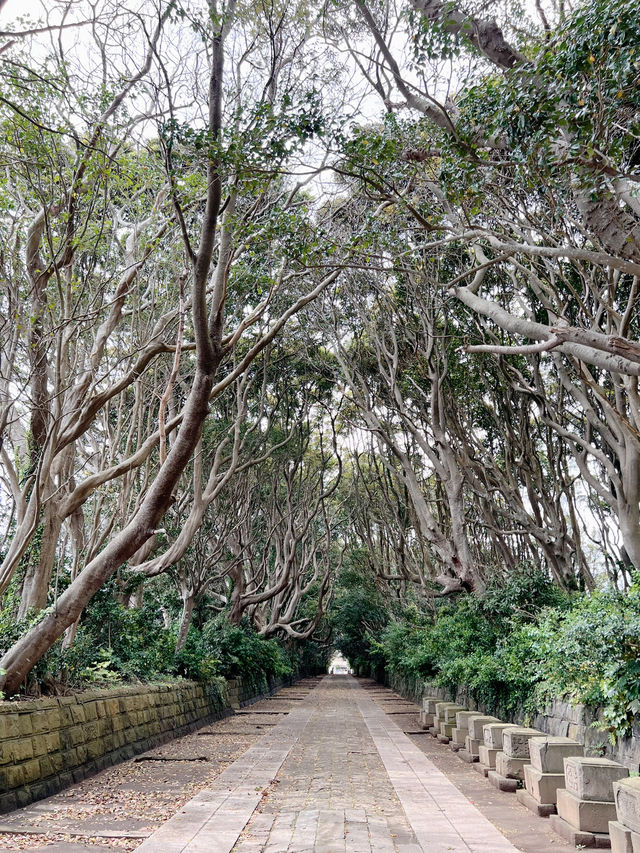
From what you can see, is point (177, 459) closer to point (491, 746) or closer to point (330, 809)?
point (330, 809)

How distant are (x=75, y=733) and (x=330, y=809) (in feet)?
9.19

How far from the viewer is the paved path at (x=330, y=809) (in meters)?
4.37

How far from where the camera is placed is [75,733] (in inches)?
259


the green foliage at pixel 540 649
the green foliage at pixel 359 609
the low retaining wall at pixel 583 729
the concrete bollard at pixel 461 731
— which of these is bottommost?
the concrete bollard at pixel 461 731

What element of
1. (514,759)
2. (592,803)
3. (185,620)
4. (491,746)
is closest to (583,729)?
(514,759)

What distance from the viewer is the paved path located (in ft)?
14.3

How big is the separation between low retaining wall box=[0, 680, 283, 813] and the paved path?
135 centimetres

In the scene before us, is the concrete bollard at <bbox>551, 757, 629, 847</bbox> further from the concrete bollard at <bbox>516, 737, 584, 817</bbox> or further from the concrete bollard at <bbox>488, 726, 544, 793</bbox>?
the concrete bollard at <bbox>488, 726, 544, 793</bbox>

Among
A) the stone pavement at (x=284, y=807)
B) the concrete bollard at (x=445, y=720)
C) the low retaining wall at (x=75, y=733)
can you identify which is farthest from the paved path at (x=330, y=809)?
the low retaining wall at (x=75, y=733)

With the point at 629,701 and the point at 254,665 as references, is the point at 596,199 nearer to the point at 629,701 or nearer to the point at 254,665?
the point at 629,701

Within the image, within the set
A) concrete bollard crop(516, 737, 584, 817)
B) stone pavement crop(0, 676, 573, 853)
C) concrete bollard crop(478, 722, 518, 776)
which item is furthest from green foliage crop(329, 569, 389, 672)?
concrete bollard crop(516, 737, 584, 817)

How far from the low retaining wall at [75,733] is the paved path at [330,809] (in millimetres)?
1352

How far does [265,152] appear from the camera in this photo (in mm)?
6625

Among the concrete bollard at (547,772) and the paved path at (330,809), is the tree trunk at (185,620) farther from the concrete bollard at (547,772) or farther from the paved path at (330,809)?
the concrete bollard at (547,772)
